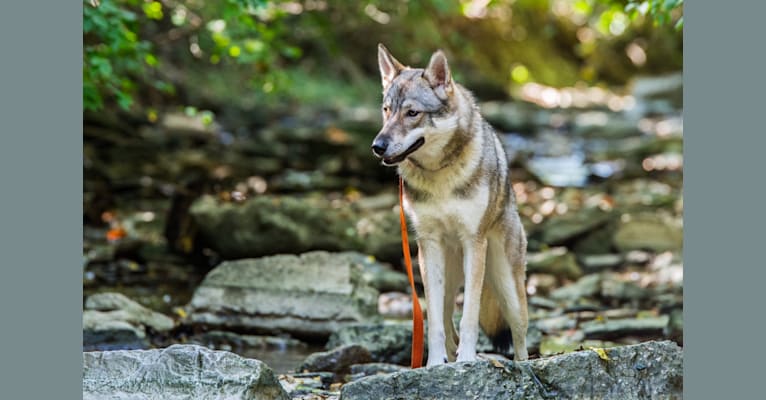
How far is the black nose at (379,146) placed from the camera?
6043mm

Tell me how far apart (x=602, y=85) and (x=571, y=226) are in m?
20.5

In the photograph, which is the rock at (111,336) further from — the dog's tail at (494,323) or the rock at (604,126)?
the rock at (604,126)

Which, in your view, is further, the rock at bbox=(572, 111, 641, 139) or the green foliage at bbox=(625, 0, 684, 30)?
the rock at bbox=(572, 111, 641, 139)

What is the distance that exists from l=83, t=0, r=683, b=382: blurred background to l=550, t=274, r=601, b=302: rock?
1.4 inches

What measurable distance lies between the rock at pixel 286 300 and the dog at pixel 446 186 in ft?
7.61

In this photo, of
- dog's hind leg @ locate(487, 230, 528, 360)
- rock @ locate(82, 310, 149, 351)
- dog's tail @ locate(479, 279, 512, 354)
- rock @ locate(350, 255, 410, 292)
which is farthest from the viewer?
rock @ locate(350, 255, 410, 292)

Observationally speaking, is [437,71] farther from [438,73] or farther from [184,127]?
[184,127]

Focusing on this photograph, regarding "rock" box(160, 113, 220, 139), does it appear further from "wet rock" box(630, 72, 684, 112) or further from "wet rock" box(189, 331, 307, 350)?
"wet rock" box(630, 72, 684, 112)

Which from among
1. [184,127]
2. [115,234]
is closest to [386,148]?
[115,234]

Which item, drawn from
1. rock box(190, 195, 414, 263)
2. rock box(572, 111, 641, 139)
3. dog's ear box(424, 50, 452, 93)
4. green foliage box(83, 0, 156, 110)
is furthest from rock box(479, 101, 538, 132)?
dog's ear box(424, 50, 452, 93)


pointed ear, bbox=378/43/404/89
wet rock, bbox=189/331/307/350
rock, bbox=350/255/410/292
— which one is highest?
pointed ear, bbox=378/43/404/89

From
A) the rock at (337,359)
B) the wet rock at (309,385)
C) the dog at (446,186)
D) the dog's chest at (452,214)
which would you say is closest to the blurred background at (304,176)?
the rock at (337,359)

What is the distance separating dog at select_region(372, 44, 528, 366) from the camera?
633 cm

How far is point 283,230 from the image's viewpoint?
11523 mm
